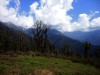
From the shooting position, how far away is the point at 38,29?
86.1 meters

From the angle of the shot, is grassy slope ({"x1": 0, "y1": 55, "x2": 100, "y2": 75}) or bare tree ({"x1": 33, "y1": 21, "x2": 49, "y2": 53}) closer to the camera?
grassy slope ({"x1": 0, "y1": 55, "x2": 100, "y2": 75})

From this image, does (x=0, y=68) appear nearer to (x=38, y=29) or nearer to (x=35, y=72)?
(x=35, y=72)

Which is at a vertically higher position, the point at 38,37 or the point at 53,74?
the point at 38,37

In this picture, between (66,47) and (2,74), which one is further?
(66,47)

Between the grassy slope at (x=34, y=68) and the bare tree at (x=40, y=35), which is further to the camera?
the bare tree at (x=40, y=35)

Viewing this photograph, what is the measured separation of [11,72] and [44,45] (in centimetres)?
6884

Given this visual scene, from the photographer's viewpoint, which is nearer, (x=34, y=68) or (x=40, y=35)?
(x=34, y=68)

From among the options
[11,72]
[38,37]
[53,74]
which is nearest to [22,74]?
[11,72]

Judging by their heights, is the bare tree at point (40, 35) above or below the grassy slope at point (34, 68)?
above

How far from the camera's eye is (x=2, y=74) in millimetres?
22797

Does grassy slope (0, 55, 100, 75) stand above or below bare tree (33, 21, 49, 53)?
below

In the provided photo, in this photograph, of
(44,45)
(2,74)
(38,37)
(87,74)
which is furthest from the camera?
(44,45)

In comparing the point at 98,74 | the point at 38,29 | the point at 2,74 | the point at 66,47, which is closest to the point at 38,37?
the point at 38,29

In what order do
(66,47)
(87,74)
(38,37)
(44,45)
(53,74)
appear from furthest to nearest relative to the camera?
(66,47)
(44,45)
(38,37)
(87,74)
(53,74)
